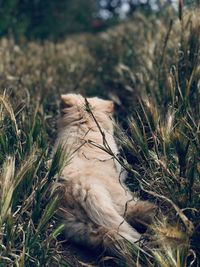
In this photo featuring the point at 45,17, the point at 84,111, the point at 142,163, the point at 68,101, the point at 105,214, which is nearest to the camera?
the point at 105,214

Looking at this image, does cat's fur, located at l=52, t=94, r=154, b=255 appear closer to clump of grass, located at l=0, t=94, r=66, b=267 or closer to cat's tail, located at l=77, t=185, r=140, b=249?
cat's tail, located at l=77, t=185, r=140, b=249

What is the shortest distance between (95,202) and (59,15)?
553 inches

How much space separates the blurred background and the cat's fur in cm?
676

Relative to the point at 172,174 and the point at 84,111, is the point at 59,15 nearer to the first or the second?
the point at 84,111

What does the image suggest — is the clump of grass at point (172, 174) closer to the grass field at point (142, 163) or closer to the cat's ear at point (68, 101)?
the grass field at point (142, 163)

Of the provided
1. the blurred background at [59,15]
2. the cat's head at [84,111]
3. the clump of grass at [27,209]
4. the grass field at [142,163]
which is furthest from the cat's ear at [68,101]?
the blurred background at [59,15]

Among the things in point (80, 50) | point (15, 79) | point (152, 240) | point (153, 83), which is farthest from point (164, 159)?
point (80, 50)

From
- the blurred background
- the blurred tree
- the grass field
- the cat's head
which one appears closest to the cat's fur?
the grass field

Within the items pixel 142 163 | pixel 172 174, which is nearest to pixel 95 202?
pixel 142 163

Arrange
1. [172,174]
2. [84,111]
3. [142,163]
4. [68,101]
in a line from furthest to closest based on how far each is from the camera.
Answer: [68,101]
[84,111]
[142,163]
[172,174]

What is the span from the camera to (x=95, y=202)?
452 centimetres

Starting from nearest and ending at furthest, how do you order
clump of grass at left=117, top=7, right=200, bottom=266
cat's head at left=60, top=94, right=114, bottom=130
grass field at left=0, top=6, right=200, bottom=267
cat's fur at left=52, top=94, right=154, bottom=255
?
clump of grass at left=117, top=7, right=200, bottom=266, grass field at left=0, top=6, right=200, bottom=267, cat's fur at left=52, top=94, right=154, bottom=255, cat's head at left=60, top=94, right=114, bottom=130

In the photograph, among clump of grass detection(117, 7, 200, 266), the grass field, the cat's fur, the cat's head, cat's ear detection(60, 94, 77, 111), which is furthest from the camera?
cat's ear detection(60, 94, 77, 111)

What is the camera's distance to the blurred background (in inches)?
548
